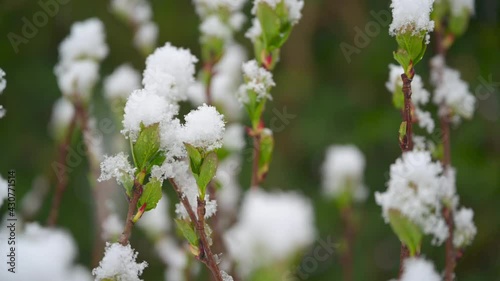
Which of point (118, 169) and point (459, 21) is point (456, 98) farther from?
point (118, 169)

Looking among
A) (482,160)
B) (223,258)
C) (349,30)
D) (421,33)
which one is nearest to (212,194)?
(223,258)

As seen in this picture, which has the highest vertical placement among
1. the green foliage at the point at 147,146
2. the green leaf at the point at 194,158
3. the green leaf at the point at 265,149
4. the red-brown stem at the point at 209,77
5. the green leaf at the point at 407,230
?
the red-brown stem at the point at 209,77

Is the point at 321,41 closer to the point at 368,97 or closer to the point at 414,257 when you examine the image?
the point at 368,97

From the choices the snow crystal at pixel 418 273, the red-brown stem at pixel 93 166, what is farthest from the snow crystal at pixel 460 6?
the red-brown stem at pixel 93 166

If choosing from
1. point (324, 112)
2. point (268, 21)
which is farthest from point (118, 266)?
point (324, 112)

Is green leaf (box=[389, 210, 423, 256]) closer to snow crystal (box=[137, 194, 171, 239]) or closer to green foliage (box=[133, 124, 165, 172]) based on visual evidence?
green foliage (box=[133, 124, 165, 172])

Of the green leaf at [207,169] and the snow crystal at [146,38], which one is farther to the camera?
the snow crystal at [146,38]

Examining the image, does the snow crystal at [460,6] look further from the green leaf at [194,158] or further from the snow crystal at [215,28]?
→ the green leaf at [194,158]
